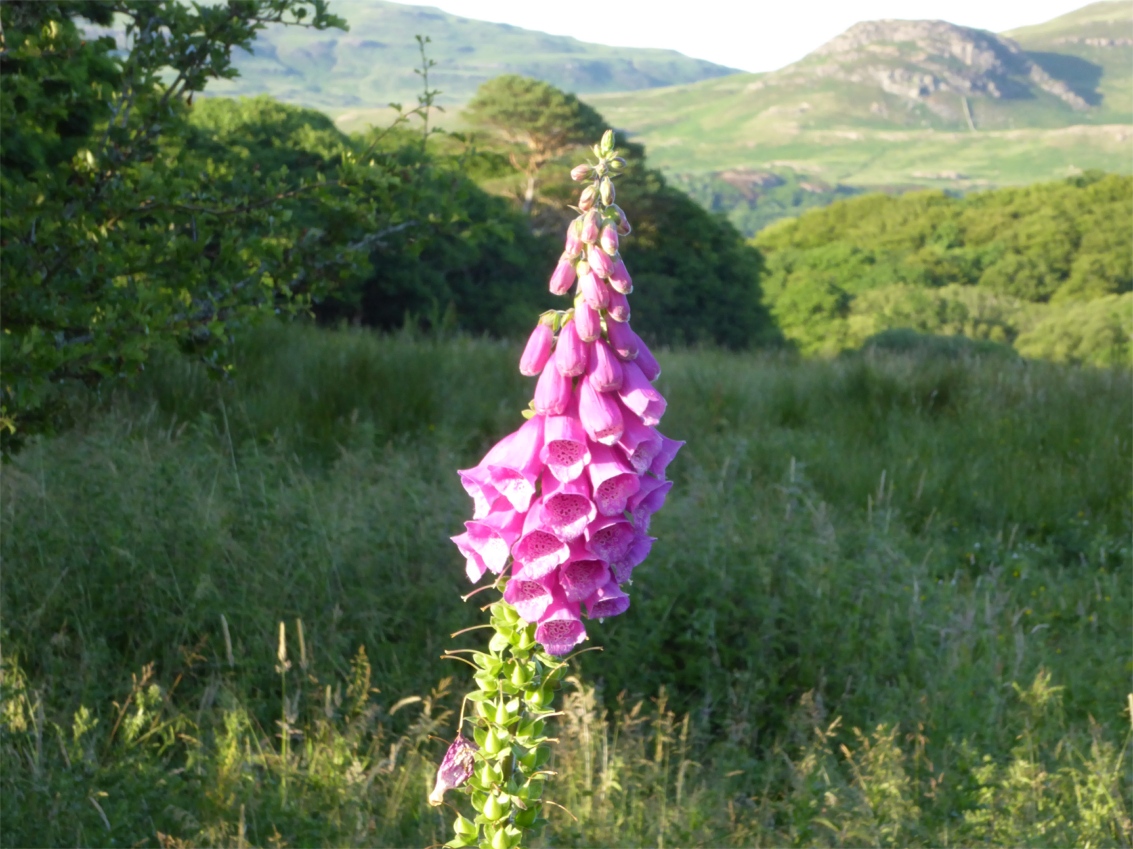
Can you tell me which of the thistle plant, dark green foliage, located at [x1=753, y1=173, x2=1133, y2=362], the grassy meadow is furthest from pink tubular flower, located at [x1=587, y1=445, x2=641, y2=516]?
dark green foliage, located at [x1=753, y1=173, x2=1133, y2=362]

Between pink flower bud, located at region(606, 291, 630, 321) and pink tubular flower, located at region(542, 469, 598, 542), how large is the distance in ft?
0.73

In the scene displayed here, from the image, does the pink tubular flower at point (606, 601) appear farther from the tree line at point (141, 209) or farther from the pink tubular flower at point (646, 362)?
the tree line at point (141, 209)

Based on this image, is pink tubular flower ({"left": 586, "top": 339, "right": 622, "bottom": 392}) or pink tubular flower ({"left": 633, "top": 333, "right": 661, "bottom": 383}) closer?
pink tubular flower ({"left": 586, "top": 339, "right": 622, "bottom": 392})

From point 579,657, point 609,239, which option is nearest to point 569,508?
point 609,239

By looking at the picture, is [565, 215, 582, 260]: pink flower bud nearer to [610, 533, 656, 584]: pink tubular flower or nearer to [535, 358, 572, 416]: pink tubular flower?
[535, 358, 572, 416]: pink tubular flower

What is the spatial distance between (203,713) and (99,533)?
3.38ft

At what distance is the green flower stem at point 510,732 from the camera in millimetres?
1387

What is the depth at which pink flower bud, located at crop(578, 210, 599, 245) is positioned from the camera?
55.6 inches

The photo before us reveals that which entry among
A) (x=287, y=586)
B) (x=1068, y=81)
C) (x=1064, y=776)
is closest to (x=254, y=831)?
(x=287, y=586)

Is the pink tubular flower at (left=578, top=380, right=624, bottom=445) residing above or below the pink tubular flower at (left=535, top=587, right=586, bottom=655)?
above

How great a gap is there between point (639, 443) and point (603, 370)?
11 cm

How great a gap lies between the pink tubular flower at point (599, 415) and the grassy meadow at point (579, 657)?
5.10 ft

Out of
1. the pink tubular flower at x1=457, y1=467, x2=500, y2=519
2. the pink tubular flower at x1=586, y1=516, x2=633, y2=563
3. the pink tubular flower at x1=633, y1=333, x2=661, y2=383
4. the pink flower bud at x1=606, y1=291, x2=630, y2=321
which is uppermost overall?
the pink flower bud at x1=606, y1=291, x2=630, y2=321

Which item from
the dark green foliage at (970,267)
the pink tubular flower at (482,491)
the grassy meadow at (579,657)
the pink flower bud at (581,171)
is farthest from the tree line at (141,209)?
the dark green foliage at (970,267)
